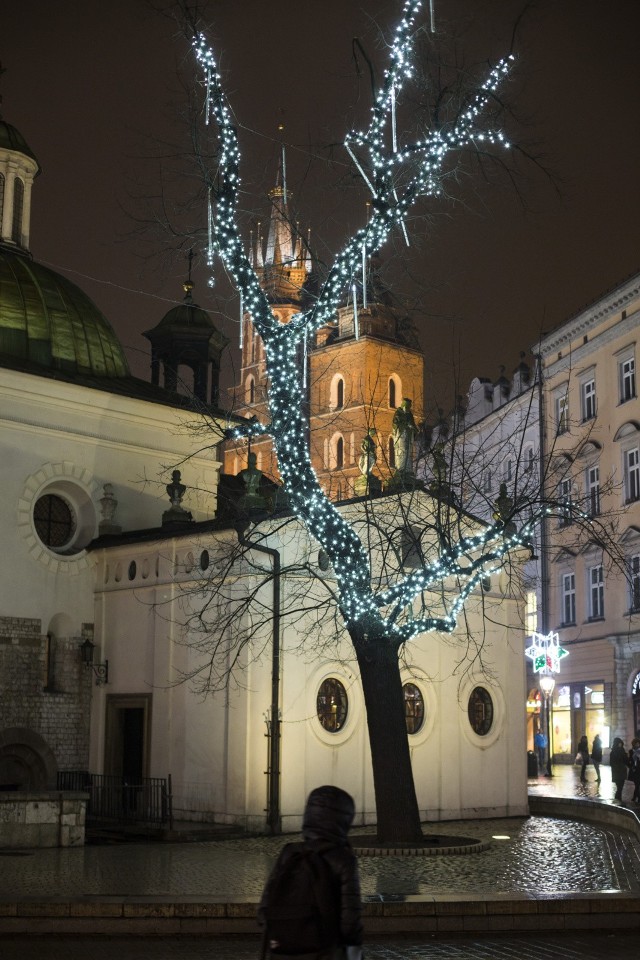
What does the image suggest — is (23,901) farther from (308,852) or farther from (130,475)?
(130,475)

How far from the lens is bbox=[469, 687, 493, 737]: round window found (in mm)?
27172

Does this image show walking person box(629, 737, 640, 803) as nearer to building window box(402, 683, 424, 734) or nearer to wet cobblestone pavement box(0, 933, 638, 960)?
building window box(402, 683, 424, 734)

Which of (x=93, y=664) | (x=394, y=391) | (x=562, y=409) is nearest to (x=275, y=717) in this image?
(x=93, y=664)

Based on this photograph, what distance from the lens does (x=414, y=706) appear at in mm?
26297

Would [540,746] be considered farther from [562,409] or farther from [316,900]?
[316,900]

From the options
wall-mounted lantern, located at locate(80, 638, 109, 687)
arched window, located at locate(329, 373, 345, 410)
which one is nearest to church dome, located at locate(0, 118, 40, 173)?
wall-mounted lantern, located at locate(80, 638, 109, 687)

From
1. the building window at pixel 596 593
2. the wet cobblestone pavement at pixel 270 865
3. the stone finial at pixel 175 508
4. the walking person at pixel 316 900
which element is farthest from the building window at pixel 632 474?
the walking person at pixel 316 900

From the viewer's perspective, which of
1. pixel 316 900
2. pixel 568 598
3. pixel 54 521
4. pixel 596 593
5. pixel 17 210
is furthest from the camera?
pixel 568 598

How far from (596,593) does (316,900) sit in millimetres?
42115

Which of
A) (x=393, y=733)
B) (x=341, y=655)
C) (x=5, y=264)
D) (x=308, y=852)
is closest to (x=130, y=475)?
(x=5, y=264)

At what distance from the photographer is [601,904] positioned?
13859mm

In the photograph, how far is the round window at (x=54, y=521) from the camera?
28.4 metres

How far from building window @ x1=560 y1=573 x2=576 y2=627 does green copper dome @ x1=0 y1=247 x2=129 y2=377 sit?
2404 cm

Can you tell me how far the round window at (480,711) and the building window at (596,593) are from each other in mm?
20248
